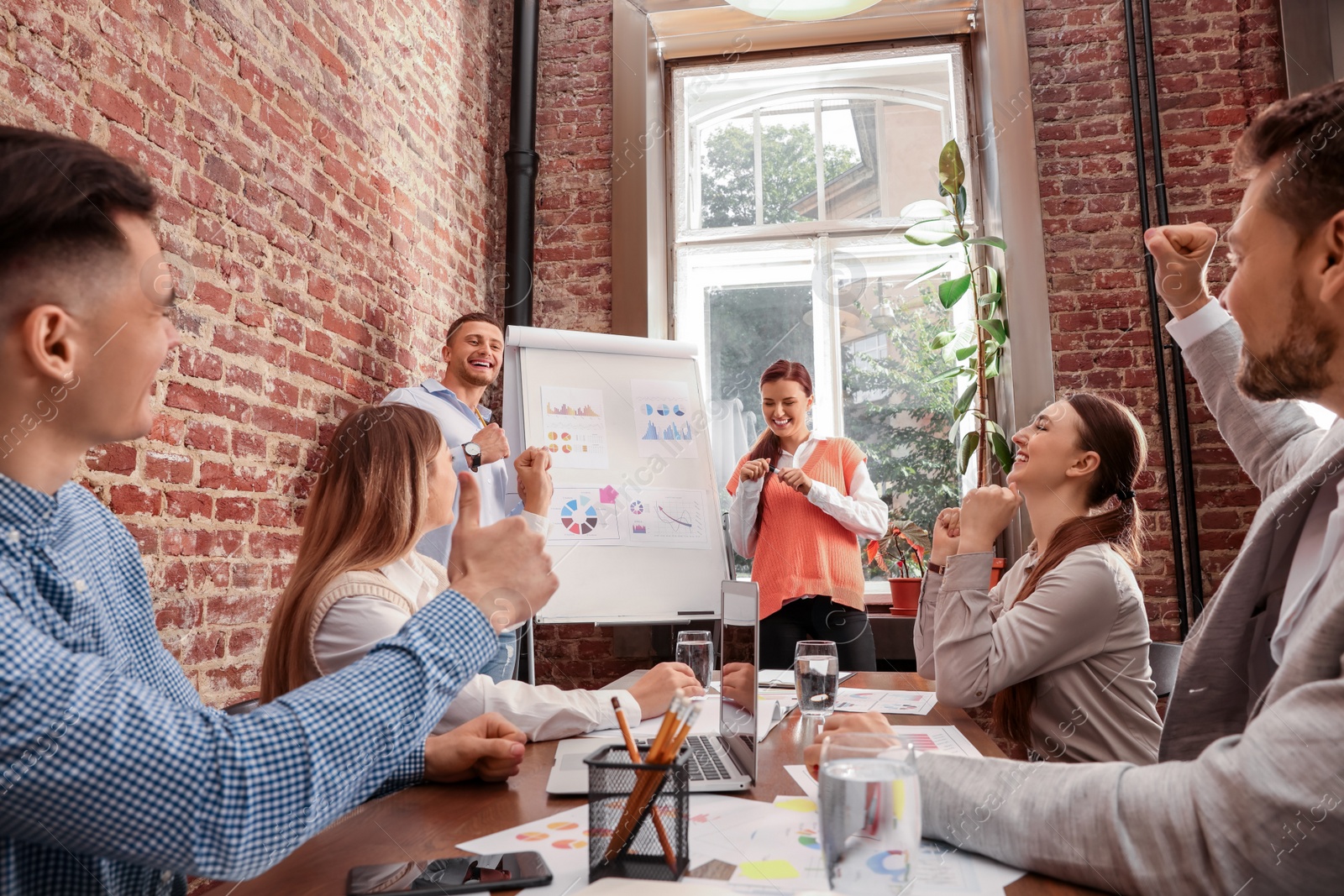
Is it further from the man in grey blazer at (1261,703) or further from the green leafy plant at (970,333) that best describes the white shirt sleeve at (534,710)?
the green leafy plant at (970,333)

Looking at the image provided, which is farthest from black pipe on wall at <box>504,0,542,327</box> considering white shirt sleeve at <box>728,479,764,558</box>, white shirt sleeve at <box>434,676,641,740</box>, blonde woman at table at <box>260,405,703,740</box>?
white shirt sleeve at <box>434,676,641,740</box>

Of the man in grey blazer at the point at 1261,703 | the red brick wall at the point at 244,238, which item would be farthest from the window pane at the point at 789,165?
the man in grey blazer at the point at 1261,703

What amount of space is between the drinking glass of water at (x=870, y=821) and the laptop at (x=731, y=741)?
367 millimetres

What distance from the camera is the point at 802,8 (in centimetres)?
293

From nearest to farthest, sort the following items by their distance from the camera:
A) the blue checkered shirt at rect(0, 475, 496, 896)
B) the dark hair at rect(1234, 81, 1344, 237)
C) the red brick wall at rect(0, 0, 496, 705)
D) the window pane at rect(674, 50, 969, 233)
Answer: the blue checkered shirt at rect(0, 475, 496, 896) < the dark hair at rect(1234, 81, 1344, 237) < the red brick wall at rect(0, 0, 496, 705) < the window pane at rect(674, 50, 969, 233)

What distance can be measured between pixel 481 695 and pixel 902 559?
2.87m

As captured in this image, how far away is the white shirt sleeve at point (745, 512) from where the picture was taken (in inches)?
141

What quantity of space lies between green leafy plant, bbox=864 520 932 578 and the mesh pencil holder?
3.21 meters

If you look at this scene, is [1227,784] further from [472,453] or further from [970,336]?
[970,336]

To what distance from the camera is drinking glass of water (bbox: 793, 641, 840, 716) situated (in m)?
1.72

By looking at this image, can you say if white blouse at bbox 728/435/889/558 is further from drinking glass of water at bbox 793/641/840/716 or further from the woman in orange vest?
drinking glass of water at bbox 793/641/840/716

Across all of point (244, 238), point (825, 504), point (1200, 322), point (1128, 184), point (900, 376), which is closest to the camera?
point (1200, 322)

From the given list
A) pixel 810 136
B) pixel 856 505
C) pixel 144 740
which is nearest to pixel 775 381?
pixel 856 505

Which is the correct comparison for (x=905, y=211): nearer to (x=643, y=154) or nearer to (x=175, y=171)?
(x=643, y=154)
